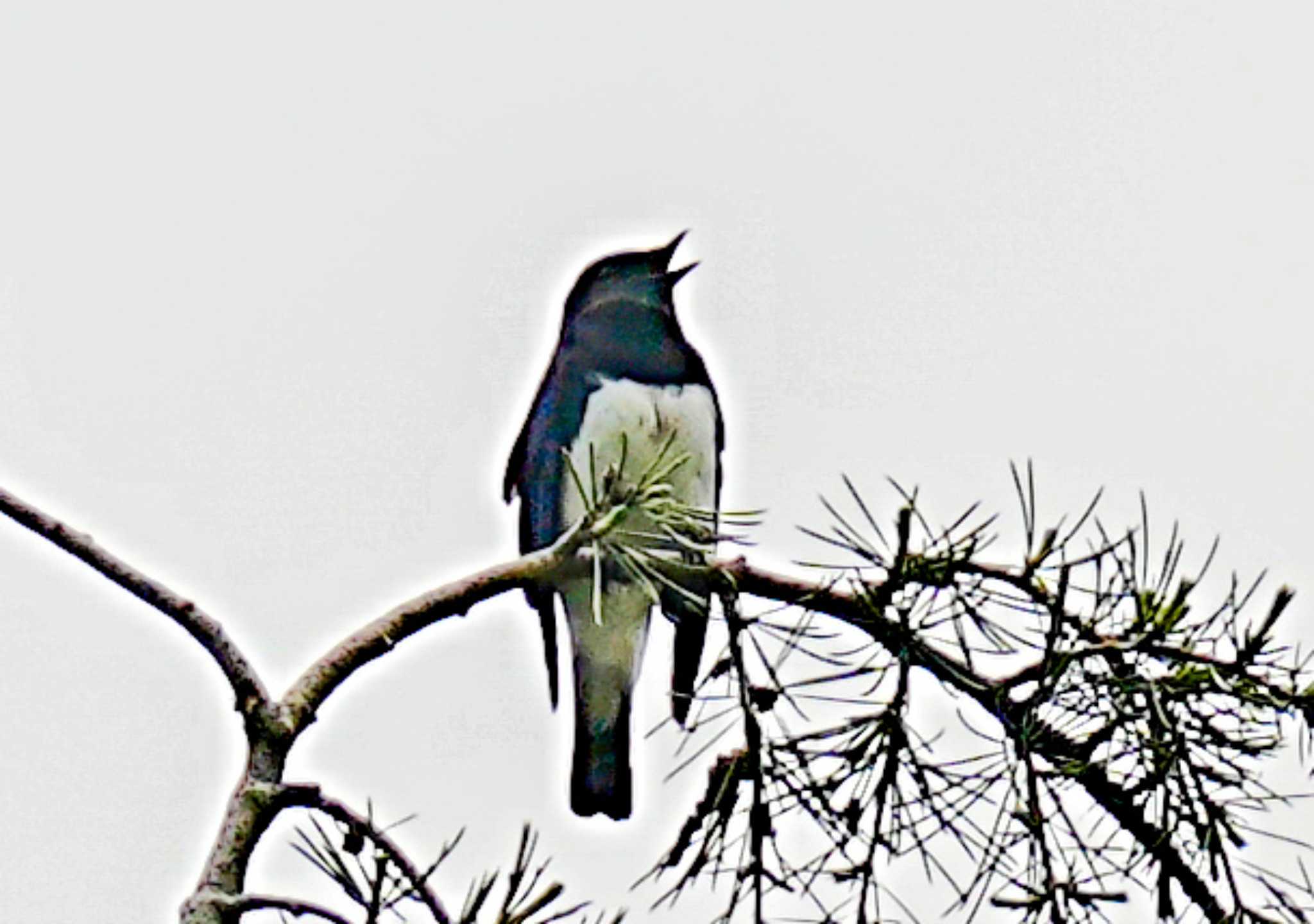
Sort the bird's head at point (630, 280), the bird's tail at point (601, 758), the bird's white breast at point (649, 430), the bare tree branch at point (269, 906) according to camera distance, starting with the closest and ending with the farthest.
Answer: the bare tree branch at point (269, 906) < the bird's tail at point (601, 758) < the bird's white breast at point (649, 430) < the bird's head at point (630, 280)

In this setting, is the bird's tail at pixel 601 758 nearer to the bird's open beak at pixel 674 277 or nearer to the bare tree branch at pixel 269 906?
the bird's open beak at pixel 674 277

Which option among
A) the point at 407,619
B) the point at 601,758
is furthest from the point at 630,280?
the point at 407,619

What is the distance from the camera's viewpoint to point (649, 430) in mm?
4555

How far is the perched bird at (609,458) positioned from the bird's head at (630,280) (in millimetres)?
43

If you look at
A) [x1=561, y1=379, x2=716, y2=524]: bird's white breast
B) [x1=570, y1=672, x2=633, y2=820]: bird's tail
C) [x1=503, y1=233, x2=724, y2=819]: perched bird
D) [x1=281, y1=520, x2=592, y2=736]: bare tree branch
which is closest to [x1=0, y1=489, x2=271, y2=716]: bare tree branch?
[x1=281, y1=520, x2=592, y2=736]: bare tree branch

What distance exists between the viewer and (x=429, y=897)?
1.57 m

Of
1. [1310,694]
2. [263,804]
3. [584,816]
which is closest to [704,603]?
[1310,694]

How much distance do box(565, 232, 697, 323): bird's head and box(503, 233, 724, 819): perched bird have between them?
43 millimetres

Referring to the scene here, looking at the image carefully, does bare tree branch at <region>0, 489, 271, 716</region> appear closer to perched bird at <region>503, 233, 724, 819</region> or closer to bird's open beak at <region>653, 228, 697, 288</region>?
perched bird at <region>503, 233, 724, 819</region>

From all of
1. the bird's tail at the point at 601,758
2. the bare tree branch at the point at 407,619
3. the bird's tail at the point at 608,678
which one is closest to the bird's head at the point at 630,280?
the bird's tail at the point at 608,678

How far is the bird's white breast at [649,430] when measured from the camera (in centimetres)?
451

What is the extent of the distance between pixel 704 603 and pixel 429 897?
711 millimetres

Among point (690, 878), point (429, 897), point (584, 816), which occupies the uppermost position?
point (584, 816)

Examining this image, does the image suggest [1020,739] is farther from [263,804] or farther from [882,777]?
[263,804]
